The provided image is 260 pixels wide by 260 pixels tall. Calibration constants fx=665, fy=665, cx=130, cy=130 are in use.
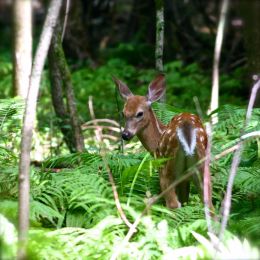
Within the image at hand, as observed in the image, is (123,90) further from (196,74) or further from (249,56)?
(196,74)

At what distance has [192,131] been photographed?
17.1ft

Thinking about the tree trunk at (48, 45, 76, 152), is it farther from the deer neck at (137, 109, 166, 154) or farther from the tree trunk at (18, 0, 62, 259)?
the tree trunk at (18, 0, 62, 259)

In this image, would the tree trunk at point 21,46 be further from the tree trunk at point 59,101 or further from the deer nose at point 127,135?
the deer nose at point 127,135

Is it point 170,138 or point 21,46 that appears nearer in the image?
point 170,138

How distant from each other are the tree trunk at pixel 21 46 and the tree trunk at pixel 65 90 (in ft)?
2.40

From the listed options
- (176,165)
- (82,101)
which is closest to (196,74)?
(82,101)

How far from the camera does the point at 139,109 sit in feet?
Result: 21.6

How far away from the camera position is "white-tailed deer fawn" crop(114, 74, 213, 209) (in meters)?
5.24

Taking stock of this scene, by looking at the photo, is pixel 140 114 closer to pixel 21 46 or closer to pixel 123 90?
pixel 123 90

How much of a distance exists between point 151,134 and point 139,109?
0.30m

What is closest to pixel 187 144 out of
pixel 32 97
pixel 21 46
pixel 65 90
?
pixel 32 97

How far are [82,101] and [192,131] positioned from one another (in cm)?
670

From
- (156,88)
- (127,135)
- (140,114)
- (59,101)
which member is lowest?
(127,135)

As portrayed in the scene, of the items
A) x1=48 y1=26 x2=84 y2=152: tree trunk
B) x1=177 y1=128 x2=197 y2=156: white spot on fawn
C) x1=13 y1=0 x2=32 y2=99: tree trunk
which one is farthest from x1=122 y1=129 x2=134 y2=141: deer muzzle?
x1=13 y1=0 x2=32 y2=99: tree trunk
